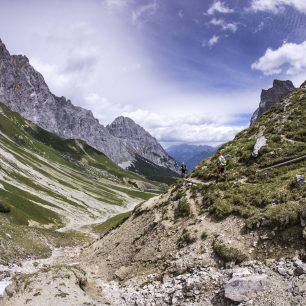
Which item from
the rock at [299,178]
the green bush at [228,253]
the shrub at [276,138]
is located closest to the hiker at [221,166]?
the shrub at [276,138]

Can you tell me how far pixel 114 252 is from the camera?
39688 millimetres

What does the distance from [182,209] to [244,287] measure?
14.0 meters

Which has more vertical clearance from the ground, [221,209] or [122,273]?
[221,209]

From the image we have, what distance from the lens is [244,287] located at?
23.8 metres

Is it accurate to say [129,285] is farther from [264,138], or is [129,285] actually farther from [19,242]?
[19,242]

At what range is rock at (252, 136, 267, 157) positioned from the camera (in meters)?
40.9

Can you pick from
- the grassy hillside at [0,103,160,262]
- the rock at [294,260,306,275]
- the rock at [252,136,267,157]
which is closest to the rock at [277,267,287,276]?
the rock at [294,260,306,275]

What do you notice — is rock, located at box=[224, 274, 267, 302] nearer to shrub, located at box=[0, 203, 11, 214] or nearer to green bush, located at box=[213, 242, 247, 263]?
green bush, located at box=[213, 242, 247, 263]

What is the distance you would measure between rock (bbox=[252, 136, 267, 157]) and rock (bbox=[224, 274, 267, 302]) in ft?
61.2

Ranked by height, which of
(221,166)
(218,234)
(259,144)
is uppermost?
(259,144)

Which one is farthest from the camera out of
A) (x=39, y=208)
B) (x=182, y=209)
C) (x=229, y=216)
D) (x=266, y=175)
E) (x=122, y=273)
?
(x=39, y=208)

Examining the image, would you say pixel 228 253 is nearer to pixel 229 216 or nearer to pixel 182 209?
pixel 229 216

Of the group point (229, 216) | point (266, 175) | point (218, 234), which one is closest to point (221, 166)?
point (266, 175)

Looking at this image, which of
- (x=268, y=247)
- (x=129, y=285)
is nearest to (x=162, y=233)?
(x=129, y=285)
